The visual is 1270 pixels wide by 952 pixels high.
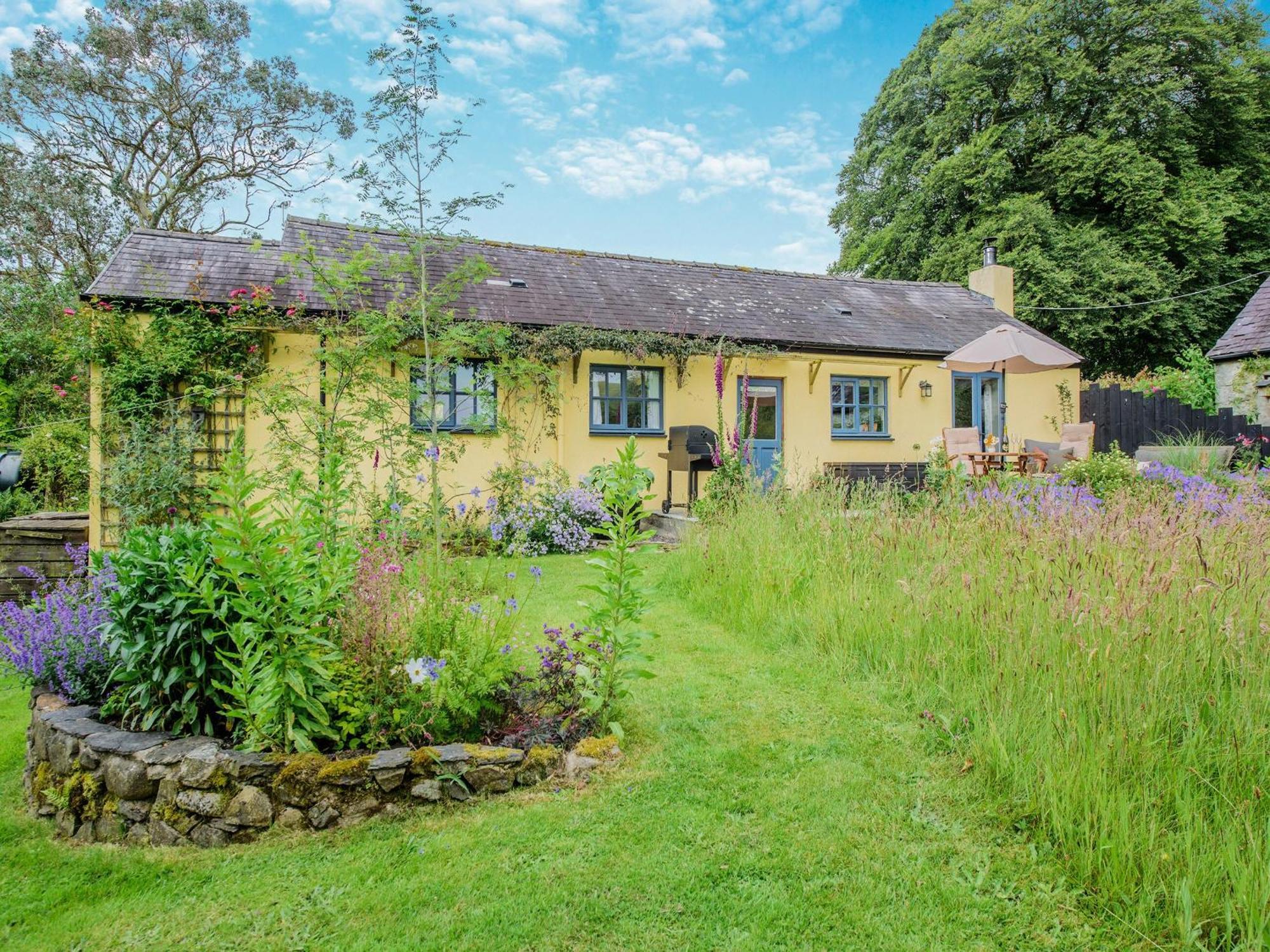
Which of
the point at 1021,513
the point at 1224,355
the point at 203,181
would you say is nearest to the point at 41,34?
the point at 203,181

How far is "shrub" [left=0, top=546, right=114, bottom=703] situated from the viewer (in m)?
3.38

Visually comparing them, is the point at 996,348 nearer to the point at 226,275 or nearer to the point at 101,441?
the point at 226,275

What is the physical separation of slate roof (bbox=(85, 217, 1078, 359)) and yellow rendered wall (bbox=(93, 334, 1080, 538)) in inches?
21.1

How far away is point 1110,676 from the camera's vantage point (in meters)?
2.57

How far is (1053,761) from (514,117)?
8.94 meters

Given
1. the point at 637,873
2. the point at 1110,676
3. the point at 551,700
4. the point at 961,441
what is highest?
the point at 961,441

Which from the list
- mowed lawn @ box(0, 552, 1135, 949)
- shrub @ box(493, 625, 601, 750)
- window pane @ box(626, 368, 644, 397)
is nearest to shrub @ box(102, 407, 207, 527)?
mowed lawn @ box(0, 552, 1135, 949)

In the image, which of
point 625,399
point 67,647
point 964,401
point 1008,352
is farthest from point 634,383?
point 67,647

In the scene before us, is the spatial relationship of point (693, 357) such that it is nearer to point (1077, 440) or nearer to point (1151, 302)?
point (1077, 440)

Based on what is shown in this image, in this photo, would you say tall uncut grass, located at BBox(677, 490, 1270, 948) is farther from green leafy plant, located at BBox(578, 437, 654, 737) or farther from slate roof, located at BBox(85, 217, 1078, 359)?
slate roof, located at BBox(85, 217, 1078, 359)

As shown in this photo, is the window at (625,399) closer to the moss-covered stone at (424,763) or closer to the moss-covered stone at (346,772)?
the moss-covered stone at (424,763)

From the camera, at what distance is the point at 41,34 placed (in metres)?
17.3

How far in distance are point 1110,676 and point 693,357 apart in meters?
9.84

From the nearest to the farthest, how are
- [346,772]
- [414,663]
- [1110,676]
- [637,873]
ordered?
[637,873]
[1110,676]
[346,772]
[414,663]
